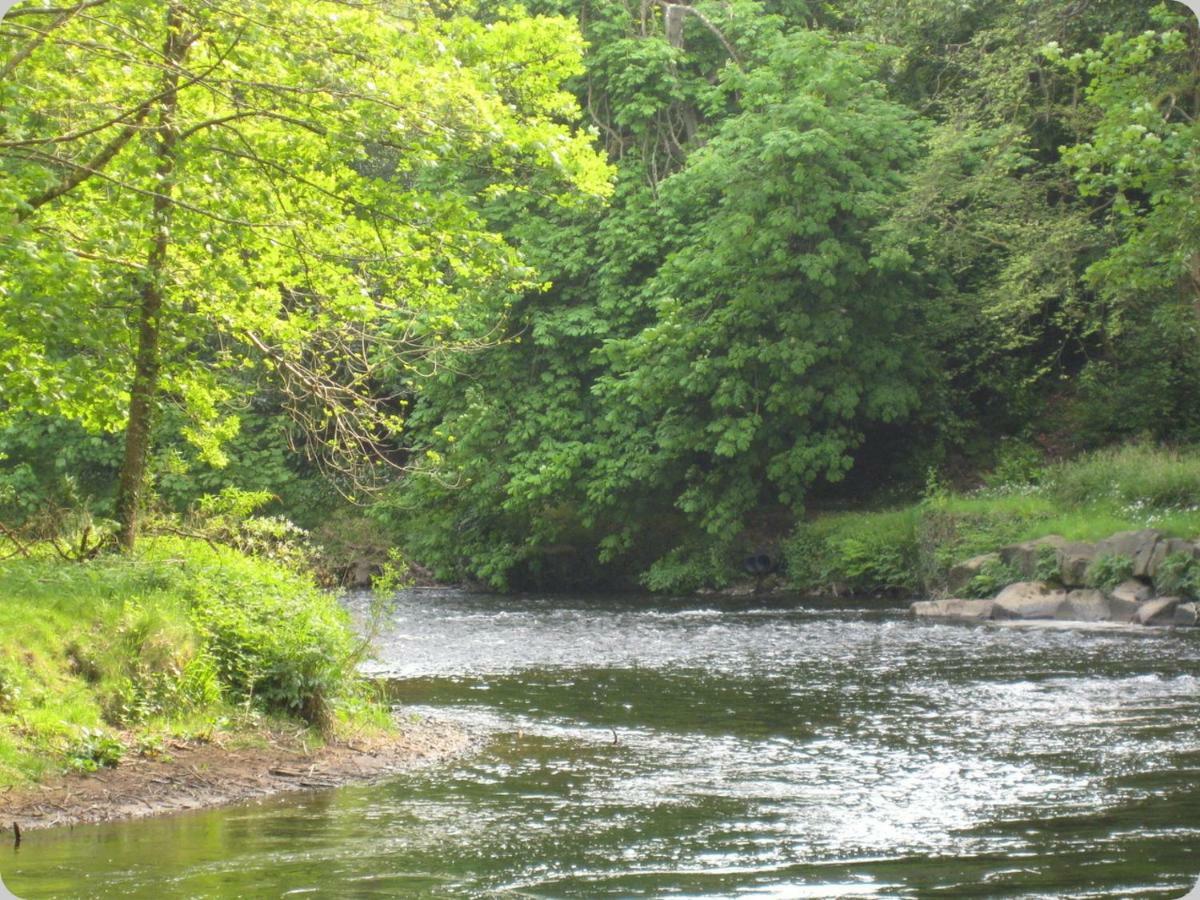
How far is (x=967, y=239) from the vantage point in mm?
27703

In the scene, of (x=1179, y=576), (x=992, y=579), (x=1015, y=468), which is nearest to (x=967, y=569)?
(x=992, y=579)

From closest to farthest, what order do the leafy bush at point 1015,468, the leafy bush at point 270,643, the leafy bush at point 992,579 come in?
the leafy bush at point 270,643
the leafy bush at point 992,579
the leafy bush at point 1015,468

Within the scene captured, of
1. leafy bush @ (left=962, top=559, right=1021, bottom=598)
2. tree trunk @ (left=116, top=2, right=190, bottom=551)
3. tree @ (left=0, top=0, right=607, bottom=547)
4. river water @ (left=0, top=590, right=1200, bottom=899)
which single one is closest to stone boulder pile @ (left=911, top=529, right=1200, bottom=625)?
leafy bush @ (left=962, top=559, right=1021, bottom=598)

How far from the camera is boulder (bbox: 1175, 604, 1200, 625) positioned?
20.5 meters

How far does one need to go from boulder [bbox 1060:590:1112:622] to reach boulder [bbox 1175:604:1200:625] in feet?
4.11

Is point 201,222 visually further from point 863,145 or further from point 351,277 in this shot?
point 863,145

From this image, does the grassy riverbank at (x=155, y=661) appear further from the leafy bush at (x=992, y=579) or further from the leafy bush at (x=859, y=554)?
the leafy bush at (x=859, y=554)

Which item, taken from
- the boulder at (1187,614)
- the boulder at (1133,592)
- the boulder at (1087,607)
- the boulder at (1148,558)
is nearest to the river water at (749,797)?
the boulder at (1187,614)

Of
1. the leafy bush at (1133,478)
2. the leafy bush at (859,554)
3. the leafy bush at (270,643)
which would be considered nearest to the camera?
the leafy bush at (270,643)

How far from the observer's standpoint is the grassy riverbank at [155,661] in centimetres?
1010

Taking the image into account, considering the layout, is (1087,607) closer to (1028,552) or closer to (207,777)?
(1028,552)

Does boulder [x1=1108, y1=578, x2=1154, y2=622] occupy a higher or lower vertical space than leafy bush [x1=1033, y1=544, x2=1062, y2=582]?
lower

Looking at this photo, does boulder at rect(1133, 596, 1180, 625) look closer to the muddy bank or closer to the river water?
the river water

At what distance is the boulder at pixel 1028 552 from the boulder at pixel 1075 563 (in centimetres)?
30
